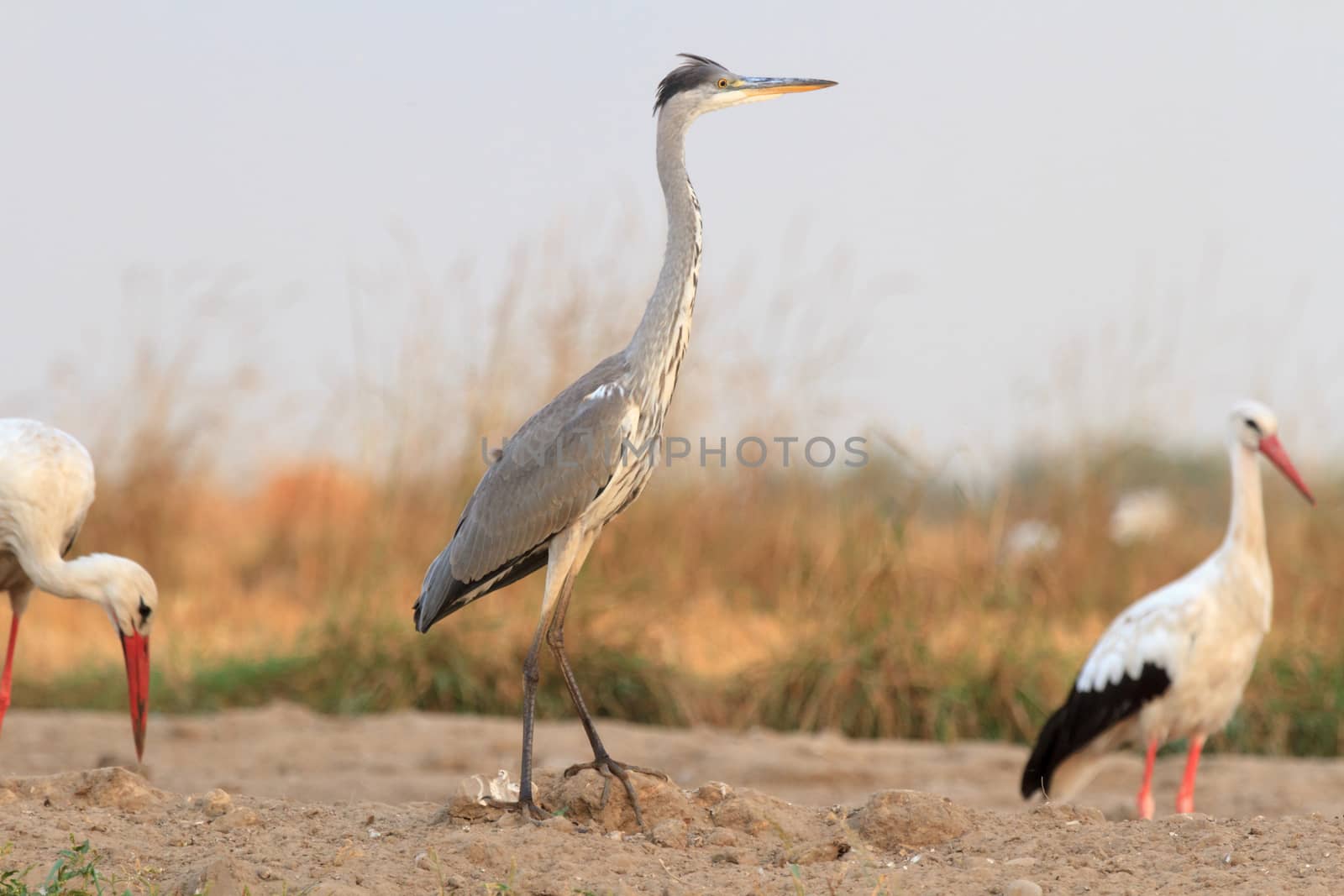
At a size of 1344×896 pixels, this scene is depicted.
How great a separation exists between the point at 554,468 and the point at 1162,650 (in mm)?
3255

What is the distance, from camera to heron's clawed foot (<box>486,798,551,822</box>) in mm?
3791

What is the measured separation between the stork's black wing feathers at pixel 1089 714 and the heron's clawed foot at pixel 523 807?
115 inches

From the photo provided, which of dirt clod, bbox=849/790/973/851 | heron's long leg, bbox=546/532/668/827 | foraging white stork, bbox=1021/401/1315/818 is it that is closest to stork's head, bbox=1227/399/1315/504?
foraging white stork, bbox=1021/401/1315/818

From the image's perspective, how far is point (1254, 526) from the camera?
623 centimetres

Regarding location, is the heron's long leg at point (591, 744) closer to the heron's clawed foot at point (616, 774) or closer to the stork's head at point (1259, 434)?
the heron's clawed foot at point (616, 774)

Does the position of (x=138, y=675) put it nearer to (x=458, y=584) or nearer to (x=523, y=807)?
(x=458, y=584)

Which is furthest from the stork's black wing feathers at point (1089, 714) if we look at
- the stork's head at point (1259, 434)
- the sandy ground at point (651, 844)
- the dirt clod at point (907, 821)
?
the dirt clod at point (907, 821)

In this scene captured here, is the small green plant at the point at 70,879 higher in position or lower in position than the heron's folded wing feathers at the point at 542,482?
lower

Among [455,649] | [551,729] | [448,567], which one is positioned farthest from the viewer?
[455,649]

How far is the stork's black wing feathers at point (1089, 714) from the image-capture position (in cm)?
603

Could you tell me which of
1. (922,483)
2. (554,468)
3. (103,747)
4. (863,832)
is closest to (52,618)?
(103,747)

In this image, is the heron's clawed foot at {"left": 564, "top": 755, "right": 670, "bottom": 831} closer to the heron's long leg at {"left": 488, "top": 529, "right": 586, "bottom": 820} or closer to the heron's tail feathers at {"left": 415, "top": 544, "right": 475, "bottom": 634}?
the heron's long leg at {"left": 488, "top": 529, "right": 586, "bottom": 820}

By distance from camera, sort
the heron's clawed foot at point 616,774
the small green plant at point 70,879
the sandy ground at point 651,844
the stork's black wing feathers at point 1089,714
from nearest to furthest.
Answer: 1. the small green plant at point 70,879
2. the sandy ground at point 651,844
3. the heron's clawed foot at point 616,774
4. the stork's black wing feathers at point 1089,714

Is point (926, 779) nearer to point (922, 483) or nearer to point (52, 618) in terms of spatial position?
point (922, 483)
